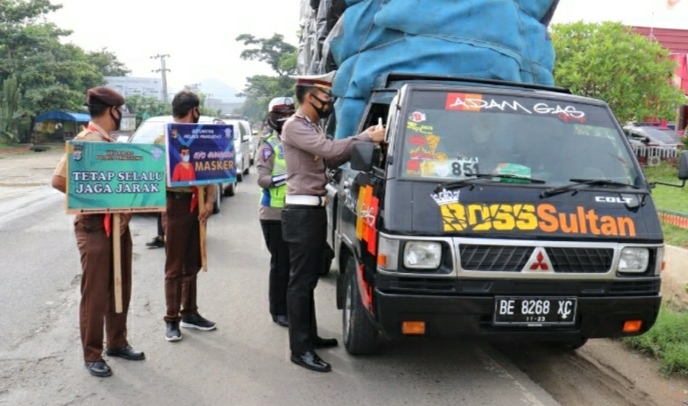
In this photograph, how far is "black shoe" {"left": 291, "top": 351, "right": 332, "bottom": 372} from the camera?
4188mm

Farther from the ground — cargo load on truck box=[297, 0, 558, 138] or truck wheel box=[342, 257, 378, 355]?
cargo load on truck box=[297, 0, 558, 138]

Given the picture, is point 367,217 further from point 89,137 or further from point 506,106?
point 89,137

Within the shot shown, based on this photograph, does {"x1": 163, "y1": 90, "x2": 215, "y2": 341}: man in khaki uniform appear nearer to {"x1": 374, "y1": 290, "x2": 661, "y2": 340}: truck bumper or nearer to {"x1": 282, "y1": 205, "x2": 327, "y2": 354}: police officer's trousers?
{"x1": 282, "y1": 205, "x2": 327, "y2": 354}: police officer's trousers

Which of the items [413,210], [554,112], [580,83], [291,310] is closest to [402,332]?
[413,210]

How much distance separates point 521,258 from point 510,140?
0.88 m

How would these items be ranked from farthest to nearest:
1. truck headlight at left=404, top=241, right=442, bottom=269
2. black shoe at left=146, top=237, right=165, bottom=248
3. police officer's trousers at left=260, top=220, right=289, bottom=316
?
black shoe at left=146, top=237, right=165, bottom=248 → police officer's trousers at left=260, top=220, right=289, bottom=316 → truck headlight at left=404, top=241, right=442, bottom=269

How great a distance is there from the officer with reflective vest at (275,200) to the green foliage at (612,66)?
8.01 m

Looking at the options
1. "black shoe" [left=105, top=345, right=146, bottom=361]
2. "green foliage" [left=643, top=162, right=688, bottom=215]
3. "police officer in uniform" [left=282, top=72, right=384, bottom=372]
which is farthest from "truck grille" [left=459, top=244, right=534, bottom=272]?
"green foliage" [left=643, top=162, right=688, bottom=215]

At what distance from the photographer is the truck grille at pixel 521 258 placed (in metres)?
3.48

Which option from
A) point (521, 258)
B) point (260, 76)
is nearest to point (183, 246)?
point (521, 258)

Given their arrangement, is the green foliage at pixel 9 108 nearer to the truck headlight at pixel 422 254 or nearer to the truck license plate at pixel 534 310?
the truck headlight at pixel 422 254

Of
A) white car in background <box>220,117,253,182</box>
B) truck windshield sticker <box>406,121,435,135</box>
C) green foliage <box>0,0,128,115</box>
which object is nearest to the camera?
truck windshield sticker <box>406,121,435,135</box>

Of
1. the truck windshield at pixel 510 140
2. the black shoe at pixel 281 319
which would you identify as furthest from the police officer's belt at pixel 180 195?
the truck windshield at pixel 510 140

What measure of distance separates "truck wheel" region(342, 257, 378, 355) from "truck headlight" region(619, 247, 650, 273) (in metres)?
1.62
